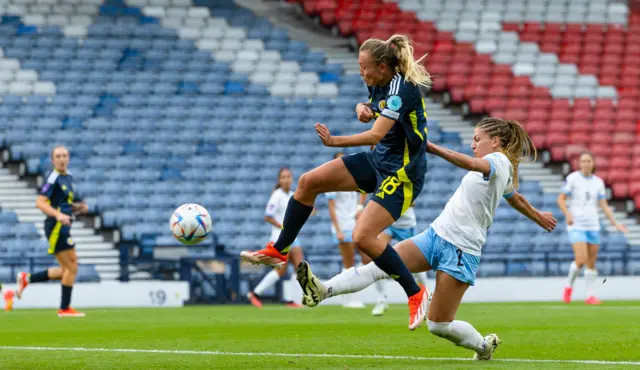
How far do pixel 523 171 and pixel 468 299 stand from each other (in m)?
5.42

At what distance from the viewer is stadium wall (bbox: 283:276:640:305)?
1848 centimetres

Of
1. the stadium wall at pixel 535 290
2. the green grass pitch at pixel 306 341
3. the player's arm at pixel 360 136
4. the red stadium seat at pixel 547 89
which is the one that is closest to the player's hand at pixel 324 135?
the player's arm at pixel 360 136

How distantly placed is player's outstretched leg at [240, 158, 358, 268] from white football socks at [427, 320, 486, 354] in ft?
4.12

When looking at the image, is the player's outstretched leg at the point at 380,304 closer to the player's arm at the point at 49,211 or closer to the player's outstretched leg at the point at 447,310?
the player's arm at the point at 49,211

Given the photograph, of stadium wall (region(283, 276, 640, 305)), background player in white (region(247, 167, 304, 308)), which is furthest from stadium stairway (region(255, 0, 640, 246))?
background player in white (region(247, 167, 304, 308))

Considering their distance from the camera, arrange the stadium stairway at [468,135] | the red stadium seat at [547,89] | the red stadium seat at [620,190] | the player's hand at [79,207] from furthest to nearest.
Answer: the red stadium seat at [547,89]
the red stadium seat at [620,190]
the stadium stairway at [468,135]
the player's hand at [79,207]

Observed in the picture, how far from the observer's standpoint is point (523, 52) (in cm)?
2547

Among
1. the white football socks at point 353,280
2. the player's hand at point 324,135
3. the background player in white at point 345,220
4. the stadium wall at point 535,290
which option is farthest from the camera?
the stadium wall at point 535,290

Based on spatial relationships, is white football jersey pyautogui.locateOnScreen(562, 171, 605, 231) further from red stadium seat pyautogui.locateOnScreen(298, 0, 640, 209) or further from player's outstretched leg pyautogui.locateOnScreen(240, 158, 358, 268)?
player's outstretched leg pyautogui.locateOnScreen(240, 158, 358, 268)

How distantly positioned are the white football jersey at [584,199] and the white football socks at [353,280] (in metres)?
8.89

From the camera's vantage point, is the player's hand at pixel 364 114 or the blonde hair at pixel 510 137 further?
the player's hand at pixel 364 114

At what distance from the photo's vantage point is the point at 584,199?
52.1 ft

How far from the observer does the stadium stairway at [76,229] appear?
1852 cm

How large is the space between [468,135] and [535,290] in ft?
17.8
